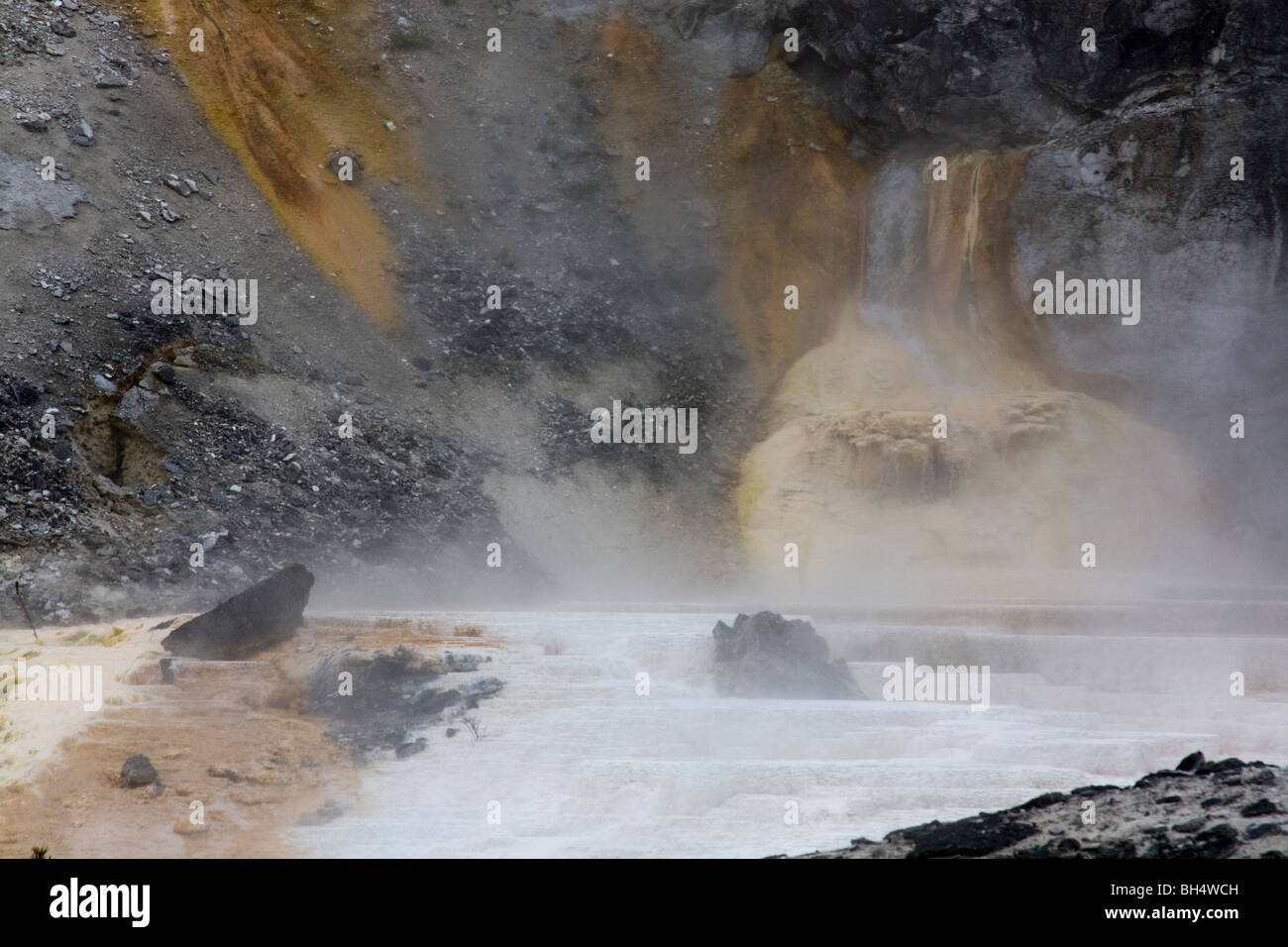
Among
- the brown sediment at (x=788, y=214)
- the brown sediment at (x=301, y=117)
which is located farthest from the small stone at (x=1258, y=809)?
the brown sediment at (x=788, y=214)

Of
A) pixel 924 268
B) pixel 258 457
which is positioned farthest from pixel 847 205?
pixel 258 457

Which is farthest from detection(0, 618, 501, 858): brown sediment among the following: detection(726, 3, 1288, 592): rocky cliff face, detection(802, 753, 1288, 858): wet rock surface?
detection(726, 3, 1288, 592): rocky cliff face

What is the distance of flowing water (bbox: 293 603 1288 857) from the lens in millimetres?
9367

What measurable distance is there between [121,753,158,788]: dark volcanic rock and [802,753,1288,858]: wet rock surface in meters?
5.52

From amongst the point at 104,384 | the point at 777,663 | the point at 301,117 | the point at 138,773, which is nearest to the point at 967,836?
the point at 777,663

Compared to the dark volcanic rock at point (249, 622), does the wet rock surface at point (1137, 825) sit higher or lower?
lower

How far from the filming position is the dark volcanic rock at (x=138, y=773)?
32.8ft

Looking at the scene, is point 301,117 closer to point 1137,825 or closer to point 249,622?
point 249,622

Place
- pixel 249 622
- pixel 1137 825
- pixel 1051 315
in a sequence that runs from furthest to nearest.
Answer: pixel 1051 315 → pixel 249 622 → pixel 1137 825

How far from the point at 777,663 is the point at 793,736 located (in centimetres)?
193

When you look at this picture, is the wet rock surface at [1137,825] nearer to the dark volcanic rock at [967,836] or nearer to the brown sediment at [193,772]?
the dark volcanic rock at [967,836]

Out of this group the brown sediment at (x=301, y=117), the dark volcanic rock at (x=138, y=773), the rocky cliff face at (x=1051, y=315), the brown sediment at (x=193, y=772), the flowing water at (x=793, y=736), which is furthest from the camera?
the brown sediment at (x=301, y=117)

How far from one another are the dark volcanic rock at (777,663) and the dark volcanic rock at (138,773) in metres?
5.98

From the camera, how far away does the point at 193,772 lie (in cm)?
1032
